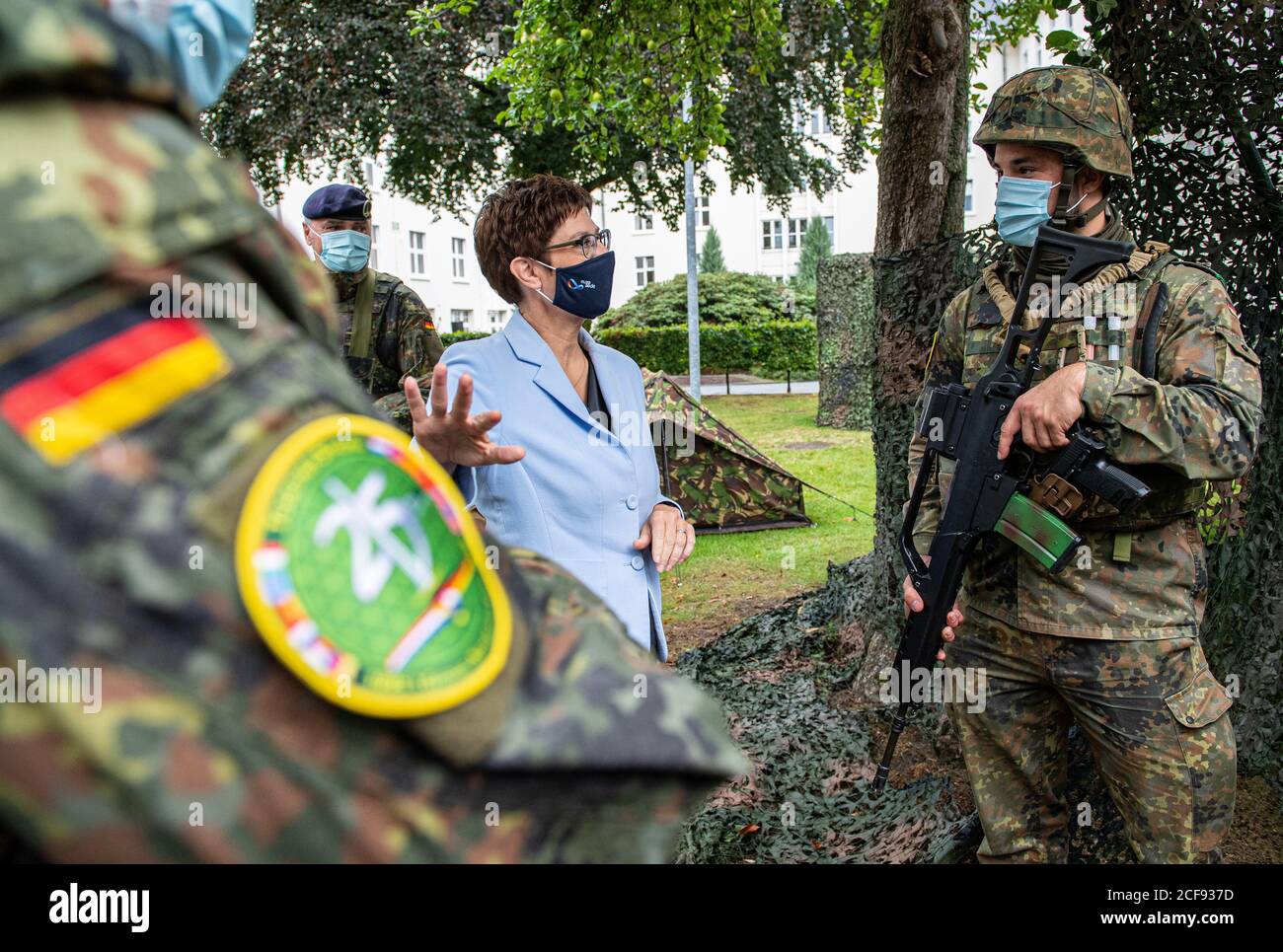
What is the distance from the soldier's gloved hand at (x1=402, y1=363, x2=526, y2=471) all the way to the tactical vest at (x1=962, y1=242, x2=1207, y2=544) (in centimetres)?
156

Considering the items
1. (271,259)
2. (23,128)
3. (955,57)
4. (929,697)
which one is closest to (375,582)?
(271,259)

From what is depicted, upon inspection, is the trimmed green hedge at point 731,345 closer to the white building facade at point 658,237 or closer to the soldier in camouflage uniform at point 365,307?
the white building facade at point 658,237

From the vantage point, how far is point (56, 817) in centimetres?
65

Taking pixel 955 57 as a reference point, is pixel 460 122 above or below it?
above

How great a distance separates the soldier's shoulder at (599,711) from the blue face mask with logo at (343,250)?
3.83 m

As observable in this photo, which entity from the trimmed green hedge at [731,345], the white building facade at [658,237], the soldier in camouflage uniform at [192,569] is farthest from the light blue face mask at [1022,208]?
the white building facade at [658,237]

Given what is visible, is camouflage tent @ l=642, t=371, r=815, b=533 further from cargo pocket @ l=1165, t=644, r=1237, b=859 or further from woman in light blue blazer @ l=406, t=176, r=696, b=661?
cargo pocket @ l=1165, t=644, r=1237, b=859

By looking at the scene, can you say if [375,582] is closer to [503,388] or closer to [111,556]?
[111,556]

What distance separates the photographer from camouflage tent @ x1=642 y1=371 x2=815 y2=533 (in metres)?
8.27

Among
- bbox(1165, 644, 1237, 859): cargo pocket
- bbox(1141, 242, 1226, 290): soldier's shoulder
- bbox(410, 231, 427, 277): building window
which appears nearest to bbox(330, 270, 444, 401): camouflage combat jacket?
bbox(1141, 242, 1226, 290): soldier's shoulder

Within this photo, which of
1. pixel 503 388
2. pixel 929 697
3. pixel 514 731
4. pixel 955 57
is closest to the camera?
pixel 514 731

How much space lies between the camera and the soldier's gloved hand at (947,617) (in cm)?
282
